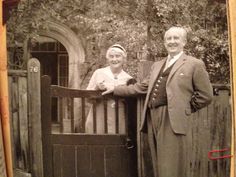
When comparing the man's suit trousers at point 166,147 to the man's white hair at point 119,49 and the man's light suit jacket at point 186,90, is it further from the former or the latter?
the man's white hair at point 119,49

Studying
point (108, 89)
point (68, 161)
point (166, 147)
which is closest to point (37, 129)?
point (68, 161)

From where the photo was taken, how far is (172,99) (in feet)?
4.09

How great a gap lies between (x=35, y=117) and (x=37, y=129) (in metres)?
0.04

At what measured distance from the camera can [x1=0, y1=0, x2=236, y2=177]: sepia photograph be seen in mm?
1244

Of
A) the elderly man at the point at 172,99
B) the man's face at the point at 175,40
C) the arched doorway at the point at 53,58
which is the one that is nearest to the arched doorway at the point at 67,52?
the arched doorway at the point at 53,58

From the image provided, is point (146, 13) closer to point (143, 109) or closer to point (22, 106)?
point (143, 109)

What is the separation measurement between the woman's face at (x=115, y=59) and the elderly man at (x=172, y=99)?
0.06 metres

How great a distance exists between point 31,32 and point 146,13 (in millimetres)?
330

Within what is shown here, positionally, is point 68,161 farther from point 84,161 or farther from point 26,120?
point 26,120

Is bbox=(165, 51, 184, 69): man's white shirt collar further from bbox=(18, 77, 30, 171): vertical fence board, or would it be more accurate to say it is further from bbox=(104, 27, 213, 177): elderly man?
bbox=(18, 77, 30, 171): vertical fence board

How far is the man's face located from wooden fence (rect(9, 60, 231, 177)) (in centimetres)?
15

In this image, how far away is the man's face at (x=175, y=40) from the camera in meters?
1.26

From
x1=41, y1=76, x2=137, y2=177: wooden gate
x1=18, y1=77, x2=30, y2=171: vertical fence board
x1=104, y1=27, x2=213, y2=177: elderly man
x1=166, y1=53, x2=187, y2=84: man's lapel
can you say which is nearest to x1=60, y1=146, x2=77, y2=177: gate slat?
x1=41, y1=76, x2=137, y2=177: wooden gate

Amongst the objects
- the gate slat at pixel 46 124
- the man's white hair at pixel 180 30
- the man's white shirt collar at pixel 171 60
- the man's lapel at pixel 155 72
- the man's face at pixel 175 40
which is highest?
the man's white hair at pixel 180 30
